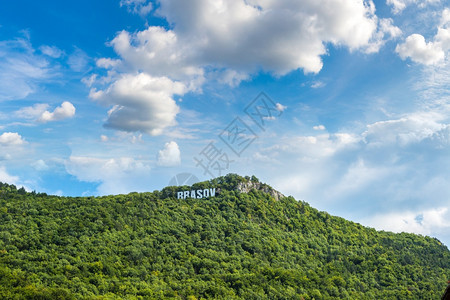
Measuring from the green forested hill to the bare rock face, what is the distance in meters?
1.01

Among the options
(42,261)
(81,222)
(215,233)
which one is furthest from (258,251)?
(42,261)

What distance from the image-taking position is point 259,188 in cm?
15400

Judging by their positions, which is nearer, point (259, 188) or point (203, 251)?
point (203, 251)

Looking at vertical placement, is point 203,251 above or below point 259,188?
below

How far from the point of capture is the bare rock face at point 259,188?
151 metres

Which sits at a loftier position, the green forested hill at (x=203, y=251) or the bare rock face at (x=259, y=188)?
the bare rock face at (x=259, y=188)

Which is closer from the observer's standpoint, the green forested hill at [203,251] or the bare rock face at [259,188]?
the green forested hill at [203,251]

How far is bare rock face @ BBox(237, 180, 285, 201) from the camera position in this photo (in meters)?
151

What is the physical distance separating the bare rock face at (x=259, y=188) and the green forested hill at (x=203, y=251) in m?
1.01

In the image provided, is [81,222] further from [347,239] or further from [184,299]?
[347,239]

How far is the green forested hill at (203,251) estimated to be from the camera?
76.1 meters

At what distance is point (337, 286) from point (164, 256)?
50555 millimetres

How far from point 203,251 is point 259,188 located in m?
56.6

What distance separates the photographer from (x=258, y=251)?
4456 inches
